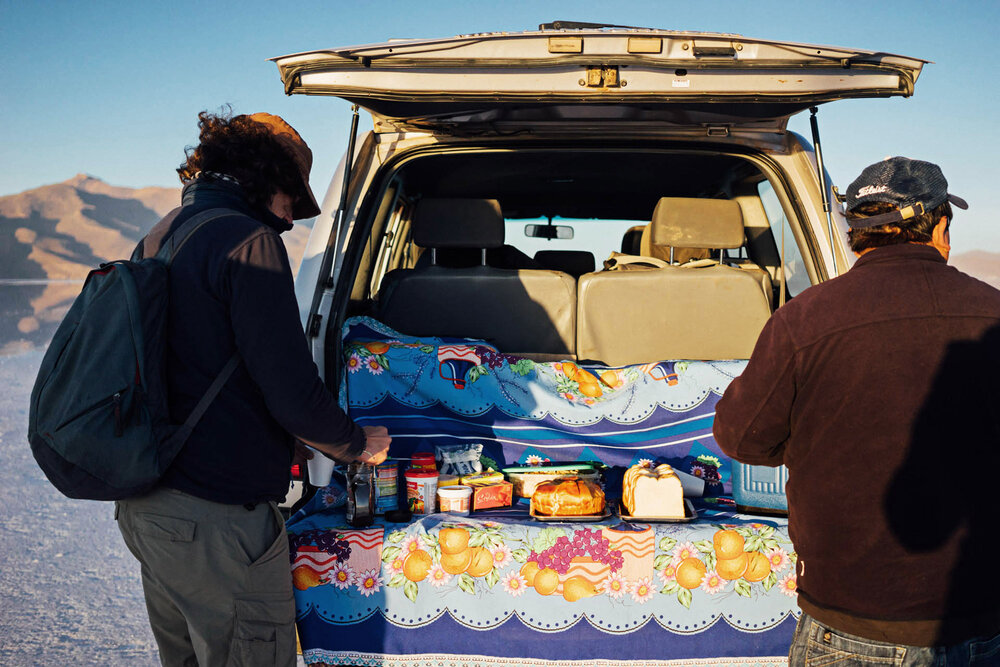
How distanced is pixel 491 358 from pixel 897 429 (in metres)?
1.41

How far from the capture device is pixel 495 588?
178 centimetres

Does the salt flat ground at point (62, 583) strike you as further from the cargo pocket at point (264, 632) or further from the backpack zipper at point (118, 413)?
the backpack zipper at point (118, 413)

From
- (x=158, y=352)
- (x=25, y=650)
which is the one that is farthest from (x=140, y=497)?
(x=25, y=650)

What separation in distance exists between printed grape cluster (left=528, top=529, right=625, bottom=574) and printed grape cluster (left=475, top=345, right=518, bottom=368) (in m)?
0.80

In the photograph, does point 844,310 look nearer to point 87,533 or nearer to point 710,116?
point 710,116

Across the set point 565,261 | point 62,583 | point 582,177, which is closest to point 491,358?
point 582,177

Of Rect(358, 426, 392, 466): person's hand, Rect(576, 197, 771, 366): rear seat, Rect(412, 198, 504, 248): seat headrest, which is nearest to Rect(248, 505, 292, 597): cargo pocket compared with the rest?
Rect(358, 426, 392, 466): person's hand

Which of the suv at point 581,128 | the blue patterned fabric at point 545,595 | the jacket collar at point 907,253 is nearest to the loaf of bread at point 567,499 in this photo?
the blue patterned fabric at point 545,595

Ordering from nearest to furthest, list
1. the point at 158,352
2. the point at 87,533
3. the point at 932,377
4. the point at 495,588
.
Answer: the point at 932,377
the point at 158,352
the point at 495,588
the point at 87,533

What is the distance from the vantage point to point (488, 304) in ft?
9.55

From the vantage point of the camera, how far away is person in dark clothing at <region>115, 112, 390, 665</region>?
153cm

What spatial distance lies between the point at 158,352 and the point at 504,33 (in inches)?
48.6

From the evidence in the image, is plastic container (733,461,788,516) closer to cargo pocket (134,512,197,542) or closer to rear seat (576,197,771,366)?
rear seat (576,197,771,366)

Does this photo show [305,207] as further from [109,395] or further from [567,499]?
[567,499]
